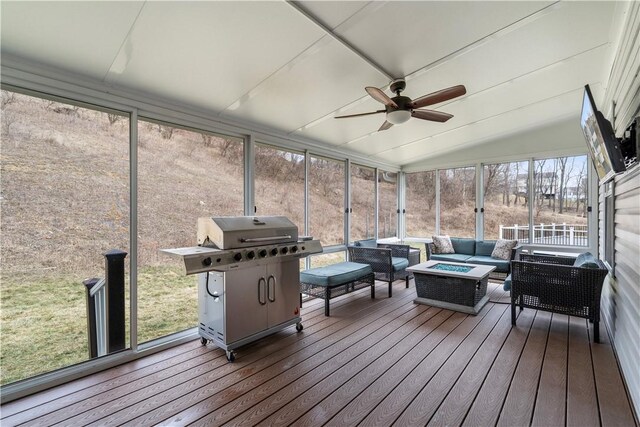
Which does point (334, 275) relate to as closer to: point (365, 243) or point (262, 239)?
point (262, 239)

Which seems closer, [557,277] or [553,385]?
[553,385]

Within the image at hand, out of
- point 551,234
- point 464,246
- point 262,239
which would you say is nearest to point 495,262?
point 464,246

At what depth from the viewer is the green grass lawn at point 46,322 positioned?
7.36 feet

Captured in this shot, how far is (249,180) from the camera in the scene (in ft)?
12.0

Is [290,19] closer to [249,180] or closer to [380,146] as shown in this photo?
[249,180]

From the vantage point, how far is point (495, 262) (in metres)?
4.97

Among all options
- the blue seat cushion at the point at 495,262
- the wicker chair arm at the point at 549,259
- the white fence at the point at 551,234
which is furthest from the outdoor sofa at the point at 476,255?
the wicker chair arm at the point at 549,259

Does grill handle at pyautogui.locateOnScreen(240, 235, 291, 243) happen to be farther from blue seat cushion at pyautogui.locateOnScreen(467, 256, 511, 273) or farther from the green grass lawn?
blue seat cushion at pyautogui.locateOnScreen(467, 256, 511, 273)

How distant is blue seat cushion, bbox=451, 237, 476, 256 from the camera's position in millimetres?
5790

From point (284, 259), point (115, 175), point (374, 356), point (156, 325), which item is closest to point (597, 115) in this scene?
point (374, 356)

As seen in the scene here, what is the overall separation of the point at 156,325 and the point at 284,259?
1.53 metres

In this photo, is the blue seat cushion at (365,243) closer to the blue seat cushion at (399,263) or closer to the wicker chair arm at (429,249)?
the blue seat cushion at (399,263)

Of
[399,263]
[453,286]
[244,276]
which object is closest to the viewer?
[244,276]

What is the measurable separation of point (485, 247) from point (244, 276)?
487 cm
